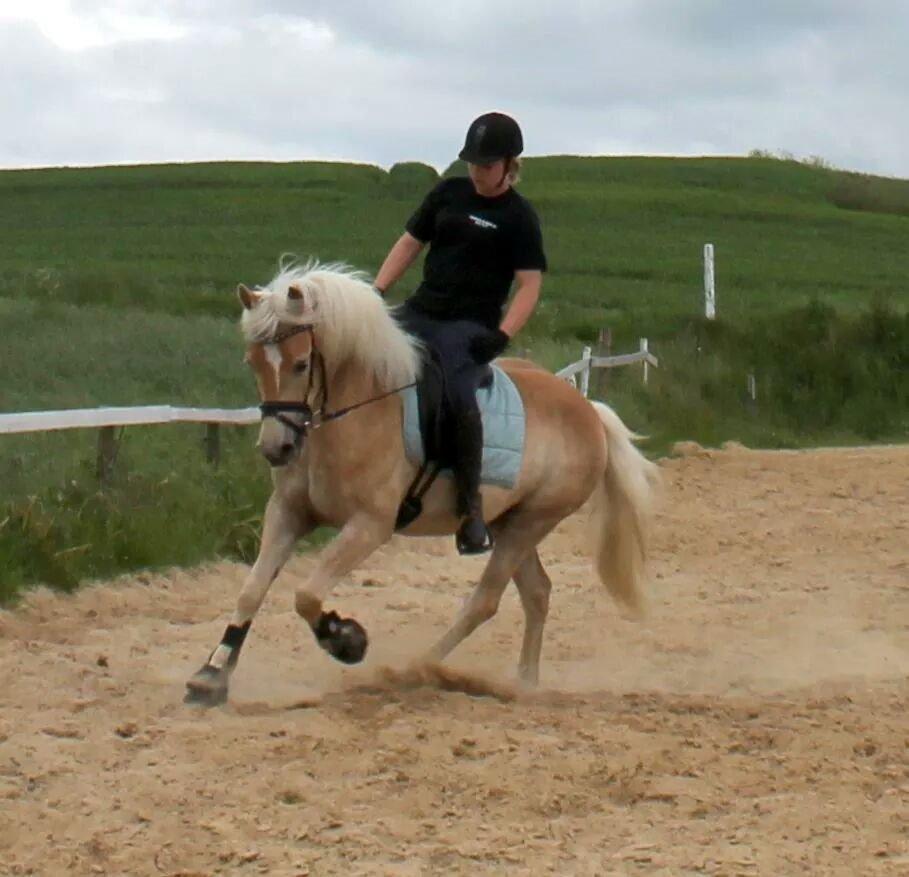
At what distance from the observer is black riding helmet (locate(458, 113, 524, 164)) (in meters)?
7.59

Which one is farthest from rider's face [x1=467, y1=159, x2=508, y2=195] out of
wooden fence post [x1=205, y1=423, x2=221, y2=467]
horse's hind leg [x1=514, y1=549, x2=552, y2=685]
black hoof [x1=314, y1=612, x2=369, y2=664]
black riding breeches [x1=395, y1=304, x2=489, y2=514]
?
wooden fence post [x1=205, y1=423, x2=221, y2=467]

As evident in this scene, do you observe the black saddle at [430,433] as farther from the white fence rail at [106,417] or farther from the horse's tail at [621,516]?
the white fence rail at [106,417]

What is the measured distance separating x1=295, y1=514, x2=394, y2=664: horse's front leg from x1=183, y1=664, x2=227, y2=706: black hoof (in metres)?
0.41

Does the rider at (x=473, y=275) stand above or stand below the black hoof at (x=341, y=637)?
above

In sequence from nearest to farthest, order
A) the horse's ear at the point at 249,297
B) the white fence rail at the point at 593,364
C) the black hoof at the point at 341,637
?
the horse's ear at the point at 249,297
the black hoof at the point at 341,637
the white fence rail at the point at 593,364

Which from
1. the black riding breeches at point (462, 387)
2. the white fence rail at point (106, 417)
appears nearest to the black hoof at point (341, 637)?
the black riding breeches at point (462, 387)

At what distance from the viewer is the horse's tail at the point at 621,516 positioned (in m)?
8.75

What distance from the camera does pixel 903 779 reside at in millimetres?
5848

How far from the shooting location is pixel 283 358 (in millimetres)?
6859

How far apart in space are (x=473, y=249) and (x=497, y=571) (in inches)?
58.9

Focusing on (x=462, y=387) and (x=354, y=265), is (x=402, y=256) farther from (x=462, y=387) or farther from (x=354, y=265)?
(x=354, y=265)

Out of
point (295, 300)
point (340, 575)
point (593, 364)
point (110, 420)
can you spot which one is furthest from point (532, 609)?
point (593, 364)

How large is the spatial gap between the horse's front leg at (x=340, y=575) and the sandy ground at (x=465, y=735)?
0.21m

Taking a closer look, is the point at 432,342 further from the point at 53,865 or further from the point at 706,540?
the point at 706,540
